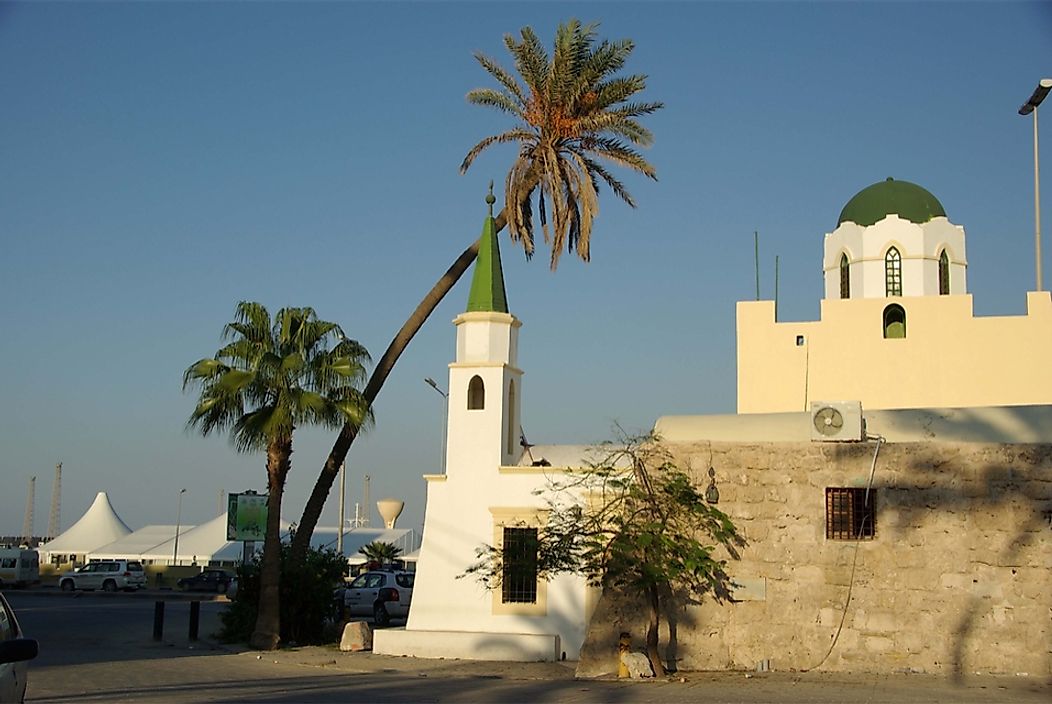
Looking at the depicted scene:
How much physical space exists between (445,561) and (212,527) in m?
48.7

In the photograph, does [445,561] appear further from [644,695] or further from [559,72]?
[559,72]

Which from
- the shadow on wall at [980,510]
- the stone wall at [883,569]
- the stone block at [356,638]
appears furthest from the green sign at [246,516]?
the shadow on wall at [980,510]

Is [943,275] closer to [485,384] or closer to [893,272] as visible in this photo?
[893,272]

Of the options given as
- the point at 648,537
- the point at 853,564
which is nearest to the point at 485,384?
the point at 648,537

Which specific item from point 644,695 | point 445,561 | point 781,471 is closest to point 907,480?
point 781,471

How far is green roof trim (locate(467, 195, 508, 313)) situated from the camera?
80.6 ft

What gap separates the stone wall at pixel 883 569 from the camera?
722 inches

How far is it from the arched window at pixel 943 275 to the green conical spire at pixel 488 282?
13.4 m

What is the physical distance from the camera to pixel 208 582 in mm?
52125

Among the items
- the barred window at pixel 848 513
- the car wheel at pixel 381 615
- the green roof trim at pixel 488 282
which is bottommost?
the car wheel at pixel 381 615

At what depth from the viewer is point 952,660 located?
1842 centimetres

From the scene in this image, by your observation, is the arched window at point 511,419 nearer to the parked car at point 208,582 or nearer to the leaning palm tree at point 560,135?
the leaning palm tree at point 560,135

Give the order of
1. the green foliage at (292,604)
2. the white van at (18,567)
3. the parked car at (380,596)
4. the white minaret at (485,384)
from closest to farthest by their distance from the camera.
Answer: the white minaret at (485,384) < the green foliage at (292,604) < the parked car at (380,596) < the white van at (18,567)

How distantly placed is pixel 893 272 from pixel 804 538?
1446 centimetres
